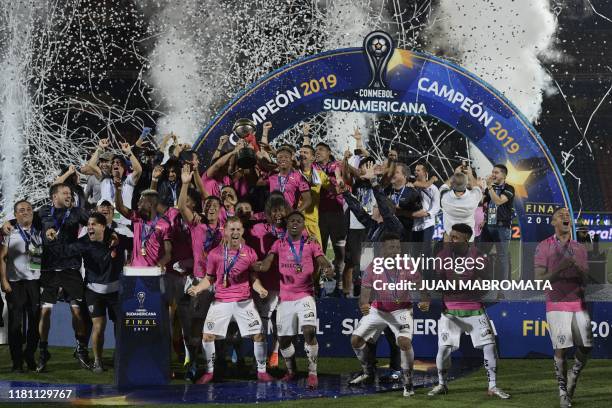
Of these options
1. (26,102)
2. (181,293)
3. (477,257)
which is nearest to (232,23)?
(26,102)

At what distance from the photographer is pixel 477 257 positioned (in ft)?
30.5

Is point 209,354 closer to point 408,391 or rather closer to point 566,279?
point 408,391

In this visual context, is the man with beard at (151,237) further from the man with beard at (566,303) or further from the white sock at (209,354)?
the man with beard at (566,303)

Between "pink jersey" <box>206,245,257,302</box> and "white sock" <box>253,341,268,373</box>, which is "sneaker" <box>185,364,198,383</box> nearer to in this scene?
"white sock" <box>253,341,268,373</box>

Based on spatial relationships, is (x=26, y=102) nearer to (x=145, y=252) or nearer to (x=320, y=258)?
(x=145, y=252)

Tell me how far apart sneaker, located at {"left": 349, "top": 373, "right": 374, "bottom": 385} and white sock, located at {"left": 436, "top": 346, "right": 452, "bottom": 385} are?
754 millimetres

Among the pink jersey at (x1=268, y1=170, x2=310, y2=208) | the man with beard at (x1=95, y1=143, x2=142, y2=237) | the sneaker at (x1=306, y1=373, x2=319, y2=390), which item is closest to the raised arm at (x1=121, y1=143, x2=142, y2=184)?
the man with beard at (x1=95, y1=143, x2=142, y2=237)

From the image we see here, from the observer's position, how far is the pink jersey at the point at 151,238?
34.2ft

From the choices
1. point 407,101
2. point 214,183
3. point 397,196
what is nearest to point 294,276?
point 214,183

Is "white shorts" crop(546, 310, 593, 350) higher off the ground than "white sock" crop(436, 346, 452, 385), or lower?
higher

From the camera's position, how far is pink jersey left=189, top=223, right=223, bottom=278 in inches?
406

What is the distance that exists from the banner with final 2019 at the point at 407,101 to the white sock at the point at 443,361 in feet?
14.0

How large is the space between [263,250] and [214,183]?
3.95ft

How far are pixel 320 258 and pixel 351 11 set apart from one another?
21.2ft
